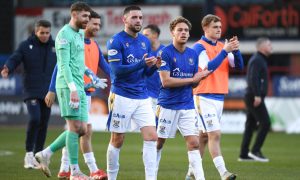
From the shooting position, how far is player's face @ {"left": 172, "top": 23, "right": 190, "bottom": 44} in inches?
504

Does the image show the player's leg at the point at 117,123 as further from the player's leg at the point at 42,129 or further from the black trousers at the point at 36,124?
the player's leg at the point at 42,129

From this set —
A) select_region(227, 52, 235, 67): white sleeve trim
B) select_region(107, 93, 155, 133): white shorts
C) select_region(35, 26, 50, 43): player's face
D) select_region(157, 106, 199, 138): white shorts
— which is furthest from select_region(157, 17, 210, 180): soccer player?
select_region(35, 26, 50, 43): player's face

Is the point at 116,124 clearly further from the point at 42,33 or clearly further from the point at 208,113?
the point at 42,33

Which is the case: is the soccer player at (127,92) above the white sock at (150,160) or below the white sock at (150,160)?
above

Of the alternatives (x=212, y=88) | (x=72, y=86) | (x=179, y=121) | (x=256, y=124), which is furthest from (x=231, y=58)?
(x=256, y=124)

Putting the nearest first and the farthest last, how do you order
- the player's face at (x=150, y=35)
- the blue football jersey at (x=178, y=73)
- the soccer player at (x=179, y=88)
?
1. the soccer player at (x=179, y=88)
2. the blue football jersey at (x=178, y=73)
3. the player's face at (x=150, y=35)

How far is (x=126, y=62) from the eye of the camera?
40.9 feet

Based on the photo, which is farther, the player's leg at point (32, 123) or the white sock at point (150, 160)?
the player's leg at point (32, 123)

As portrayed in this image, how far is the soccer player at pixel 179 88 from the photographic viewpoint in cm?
1266

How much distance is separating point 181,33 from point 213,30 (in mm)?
1238

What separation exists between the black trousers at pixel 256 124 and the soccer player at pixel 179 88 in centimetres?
564

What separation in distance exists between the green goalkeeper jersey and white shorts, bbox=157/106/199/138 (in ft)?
4.22

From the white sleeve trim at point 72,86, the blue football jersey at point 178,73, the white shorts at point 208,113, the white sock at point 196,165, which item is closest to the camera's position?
the white sleeve trim at point 72,86

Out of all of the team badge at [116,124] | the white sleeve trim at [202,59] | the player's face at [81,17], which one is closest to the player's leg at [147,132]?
the team badge at [116,124]
